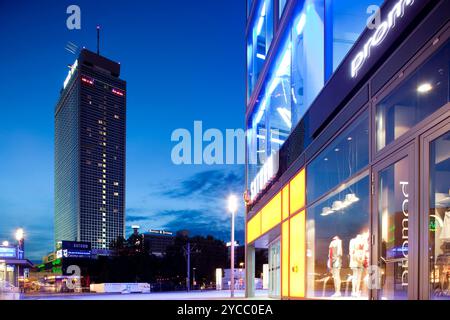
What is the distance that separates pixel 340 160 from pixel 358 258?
7.20 feet

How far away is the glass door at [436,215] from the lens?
557cm

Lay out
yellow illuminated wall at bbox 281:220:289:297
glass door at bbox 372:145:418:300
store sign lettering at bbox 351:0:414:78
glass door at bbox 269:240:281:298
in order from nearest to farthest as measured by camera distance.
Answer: glass door at bbox 372:145:418:300 → store sign lettering at bbox 351:0:414:78 → yellow illuminated wall at bbox 281:220:289:297 → glass door at bbox 269:240:281:298

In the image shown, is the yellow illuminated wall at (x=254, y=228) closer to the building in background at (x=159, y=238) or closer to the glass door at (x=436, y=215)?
the glass door at (x=436, y=215)

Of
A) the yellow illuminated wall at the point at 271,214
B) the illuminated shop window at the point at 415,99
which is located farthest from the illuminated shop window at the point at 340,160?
the yellow illuminated wall at the point at 271,214

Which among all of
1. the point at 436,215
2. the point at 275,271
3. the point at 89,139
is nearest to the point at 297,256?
the point at 436,215

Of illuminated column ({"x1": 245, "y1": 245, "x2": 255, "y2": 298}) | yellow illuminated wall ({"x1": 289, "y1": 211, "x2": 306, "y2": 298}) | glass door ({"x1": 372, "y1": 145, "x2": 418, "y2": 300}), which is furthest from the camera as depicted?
illuminated column ({"x1": 245, "y1": 245, "x2": 255, "y2": 298})

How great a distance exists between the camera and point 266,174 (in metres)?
18.9

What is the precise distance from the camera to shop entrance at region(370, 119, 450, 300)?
5625mm

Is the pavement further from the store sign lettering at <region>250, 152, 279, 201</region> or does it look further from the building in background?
the building in background

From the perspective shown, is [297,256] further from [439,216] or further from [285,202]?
[439,216]

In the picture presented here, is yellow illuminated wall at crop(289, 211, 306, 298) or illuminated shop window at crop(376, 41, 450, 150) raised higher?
illuminated shop window at crop(376, 41, 450, 150)

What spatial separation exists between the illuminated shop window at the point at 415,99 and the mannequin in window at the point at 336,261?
370cm

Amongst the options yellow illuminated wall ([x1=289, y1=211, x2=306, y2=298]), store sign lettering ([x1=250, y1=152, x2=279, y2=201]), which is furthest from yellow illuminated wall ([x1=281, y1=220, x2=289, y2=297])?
store sign lettering ([x1=250, y1=152, x2=279, y2=201])

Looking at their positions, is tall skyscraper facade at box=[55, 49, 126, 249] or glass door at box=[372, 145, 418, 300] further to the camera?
tall skyscraper facade at box=[55, 49, 126, 249]
